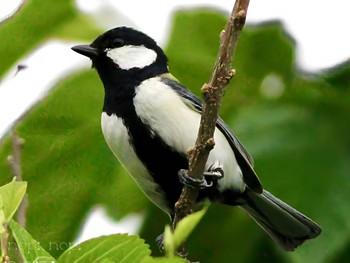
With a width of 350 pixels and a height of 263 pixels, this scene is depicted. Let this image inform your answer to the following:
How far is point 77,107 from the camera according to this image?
1.55 metres

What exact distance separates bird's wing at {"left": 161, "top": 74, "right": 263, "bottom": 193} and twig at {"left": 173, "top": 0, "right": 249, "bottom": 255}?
0.64 meters

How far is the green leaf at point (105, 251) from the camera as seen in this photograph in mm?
865

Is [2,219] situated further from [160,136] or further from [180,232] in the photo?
[160,136]

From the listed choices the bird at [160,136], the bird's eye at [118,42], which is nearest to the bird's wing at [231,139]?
the bird at [160,136]

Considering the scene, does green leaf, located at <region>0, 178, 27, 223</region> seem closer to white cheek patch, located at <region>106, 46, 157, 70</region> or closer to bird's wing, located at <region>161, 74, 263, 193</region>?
bird's wing, located at <region>161, 74, 263, 193</region>

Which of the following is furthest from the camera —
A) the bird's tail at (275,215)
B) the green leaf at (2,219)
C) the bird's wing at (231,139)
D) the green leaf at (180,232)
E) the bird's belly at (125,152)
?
the bird's tail at (275,215)

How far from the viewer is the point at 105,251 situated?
0.87 meters

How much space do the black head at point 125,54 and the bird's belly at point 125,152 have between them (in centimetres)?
16

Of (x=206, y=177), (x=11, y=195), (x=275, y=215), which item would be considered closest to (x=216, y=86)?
(x=11, y=195)

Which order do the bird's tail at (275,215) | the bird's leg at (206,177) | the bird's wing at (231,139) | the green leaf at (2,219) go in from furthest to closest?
the bird's tail at (275,215) → the bird's wing at (231,139) → the bird's leg at (206,177) → the green leaf at (2,219)

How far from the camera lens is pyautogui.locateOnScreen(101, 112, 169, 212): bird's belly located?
6.47ft

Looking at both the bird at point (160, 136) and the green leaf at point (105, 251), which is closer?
the green leaf at point (105, 251)

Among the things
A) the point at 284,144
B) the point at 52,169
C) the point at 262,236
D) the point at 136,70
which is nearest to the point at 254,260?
the point at 262,236

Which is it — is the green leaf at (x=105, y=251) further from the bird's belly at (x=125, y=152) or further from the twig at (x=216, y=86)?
the bird's belly at (x=125, y=152)
